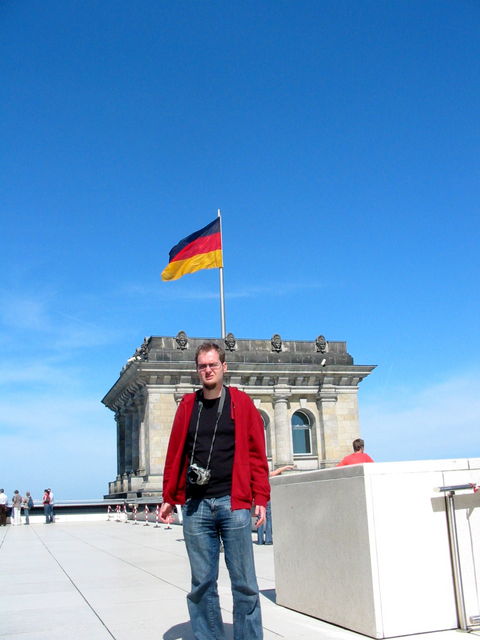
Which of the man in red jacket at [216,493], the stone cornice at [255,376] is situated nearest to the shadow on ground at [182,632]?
the man in red jacket at [216,493]

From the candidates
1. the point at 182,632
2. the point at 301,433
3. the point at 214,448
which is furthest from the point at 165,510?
the point at 301,433

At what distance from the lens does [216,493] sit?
527 centimetres

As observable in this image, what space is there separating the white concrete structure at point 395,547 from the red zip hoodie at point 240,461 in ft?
3.77

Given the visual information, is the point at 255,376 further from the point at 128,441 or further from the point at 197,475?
the point at 197,475

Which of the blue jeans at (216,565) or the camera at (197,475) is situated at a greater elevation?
the camera at (197,475)

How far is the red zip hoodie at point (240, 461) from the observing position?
5.27 meters

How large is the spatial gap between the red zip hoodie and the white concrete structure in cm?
115

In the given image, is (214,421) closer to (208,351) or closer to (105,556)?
(208,351)

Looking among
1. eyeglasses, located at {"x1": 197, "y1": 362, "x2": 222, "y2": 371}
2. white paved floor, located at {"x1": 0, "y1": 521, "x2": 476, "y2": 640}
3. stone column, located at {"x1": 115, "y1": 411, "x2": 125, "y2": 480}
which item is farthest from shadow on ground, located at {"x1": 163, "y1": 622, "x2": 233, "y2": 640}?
stone column, located at {"x1": 115, "y1": 411, "x2": 125, "y2": 480}

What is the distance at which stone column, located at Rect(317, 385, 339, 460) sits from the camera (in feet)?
121

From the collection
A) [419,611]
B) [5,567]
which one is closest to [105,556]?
[5,567]

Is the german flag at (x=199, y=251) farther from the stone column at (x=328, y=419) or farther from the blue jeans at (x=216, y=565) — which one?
the blue jeans at (x=216, y=565)

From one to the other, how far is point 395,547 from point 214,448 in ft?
6.24

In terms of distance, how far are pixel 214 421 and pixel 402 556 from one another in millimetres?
2089
